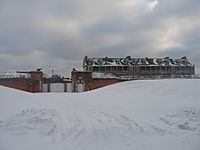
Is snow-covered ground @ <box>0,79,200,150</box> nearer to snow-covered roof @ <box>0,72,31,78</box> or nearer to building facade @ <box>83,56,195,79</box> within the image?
snow-covered roof @ <box>0,72,31,78</box>

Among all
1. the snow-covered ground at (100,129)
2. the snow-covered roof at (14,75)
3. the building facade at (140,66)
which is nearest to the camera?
the snow-covered ground at (100,129)

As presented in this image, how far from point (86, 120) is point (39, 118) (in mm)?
2297

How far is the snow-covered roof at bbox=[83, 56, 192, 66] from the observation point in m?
73.6

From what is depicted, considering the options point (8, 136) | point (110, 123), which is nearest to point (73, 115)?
point (110, 123)

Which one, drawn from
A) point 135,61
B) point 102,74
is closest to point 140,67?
point 135,61

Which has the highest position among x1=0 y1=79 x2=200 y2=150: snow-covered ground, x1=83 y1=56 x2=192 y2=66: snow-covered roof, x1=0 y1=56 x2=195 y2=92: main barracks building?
x1=83 y1=56 x2=192 y2=66: snow-covered roof

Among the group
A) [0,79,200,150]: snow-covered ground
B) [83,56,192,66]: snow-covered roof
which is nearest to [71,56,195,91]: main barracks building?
[83,56,192,66]: snow-covered roof

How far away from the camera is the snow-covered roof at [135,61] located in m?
73.6

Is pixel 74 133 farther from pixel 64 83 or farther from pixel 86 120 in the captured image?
pixel 64 83

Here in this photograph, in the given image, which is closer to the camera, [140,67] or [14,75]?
[14,75]

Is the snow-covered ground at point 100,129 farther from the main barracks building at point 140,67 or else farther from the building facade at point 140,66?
the building facade at point 140,66

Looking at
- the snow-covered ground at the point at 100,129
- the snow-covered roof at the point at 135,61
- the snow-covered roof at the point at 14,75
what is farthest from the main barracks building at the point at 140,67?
the snow-covered ground at the point at 100,129

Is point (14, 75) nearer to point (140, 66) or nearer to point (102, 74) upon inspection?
point (102, 74)

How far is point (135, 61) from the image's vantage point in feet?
254
